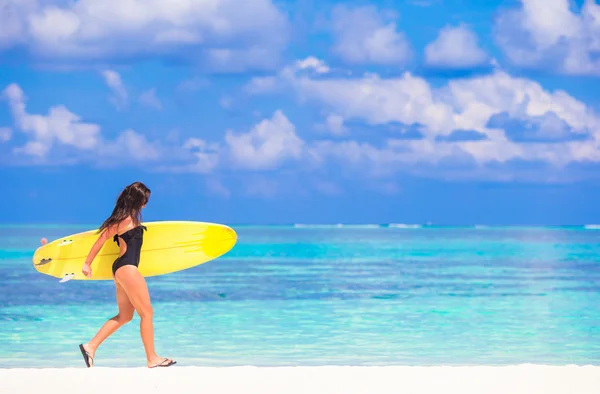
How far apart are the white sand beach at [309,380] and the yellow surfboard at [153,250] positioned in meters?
1.24

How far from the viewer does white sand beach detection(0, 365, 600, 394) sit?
5723 millimetres

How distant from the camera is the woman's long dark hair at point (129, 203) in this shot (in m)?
6.30

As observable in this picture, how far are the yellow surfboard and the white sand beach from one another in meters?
1.24

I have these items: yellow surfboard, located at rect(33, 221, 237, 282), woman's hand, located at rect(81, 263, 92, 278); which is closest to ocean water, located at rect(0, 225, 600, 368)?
yellow surfboard, located at rect(33, 221, 237, 282)

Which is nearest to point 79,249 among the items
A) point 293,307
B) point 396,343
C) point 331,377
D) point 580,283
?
point 331,377

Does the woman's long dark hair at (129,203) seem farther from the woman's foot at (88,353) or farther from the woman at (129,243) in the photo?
the woman's foot at (88,353)

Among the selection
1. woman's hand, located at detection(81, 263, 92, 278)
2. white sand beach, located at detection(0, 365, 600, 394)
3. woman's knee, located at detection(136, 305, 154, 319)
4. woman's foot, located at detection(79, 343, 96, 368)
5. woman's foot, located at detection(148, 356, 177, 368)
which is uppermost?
woman's hand, located at detection(81, 263, 92, 278)

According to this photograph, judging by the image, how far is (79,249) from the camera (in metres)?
7.54

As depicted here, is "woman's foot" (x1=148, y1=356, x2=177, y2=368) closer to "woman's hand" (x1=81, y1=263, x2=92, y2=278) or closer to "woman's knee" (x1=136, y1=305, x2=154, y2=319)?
"woman's knee" (x1=136, y1=305, x2=154, y2=319)

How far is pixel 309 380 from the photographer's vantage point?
5.97 meters

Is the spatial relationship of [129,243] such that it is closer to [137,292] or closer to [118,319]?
[137,292]

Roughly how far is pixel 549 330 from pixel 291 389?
9.17 meters

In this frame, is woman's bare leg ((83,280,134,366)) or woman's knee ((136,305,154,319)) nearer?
woman's knee ((136,305,154,319))

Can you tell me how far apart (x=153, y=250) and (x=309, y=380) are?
90.7 inches
